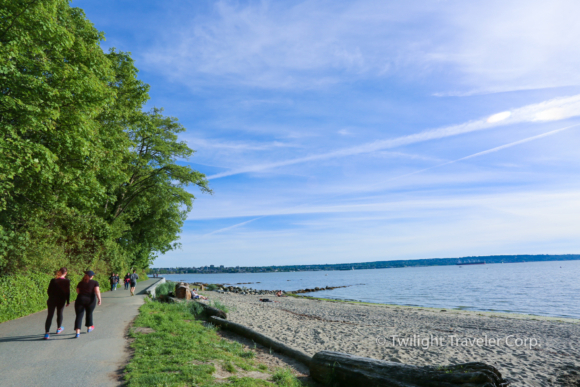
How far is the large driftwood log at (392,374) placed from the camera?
5.34 metres

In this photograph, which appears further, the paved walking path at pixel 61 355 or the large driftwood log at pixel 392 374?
the paved walking path at pixel 61 355

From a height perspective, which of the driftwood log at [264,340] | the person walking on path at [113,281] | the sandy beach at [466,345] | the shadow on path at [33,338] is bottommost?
the sandy beach at [466,345]

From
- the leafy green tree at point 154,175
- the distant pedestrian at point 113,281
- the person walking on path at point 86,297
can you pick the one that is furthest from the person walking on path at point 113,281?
the person walking on path at point 86,297

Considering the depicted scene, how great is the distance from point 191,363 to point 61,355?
3.02 metres

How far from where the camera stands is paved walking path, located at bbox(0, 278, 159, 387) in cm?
593

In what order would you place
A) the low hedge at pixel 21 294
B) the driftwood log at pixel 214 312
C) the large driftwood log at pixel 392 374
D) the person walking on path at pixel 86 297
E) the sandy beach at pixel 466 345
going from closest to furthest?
the large driftwood log at pixel 392 374 < the person walking on path at pixel 86 297 < the sandy beach at pixel 466 345 < the low hedge at pixel 21 294 < the driftwood log at pixel 214 312

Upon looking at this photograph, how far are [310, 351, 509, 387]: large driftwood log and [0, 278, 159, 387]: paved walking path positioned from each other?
3968 millimetres

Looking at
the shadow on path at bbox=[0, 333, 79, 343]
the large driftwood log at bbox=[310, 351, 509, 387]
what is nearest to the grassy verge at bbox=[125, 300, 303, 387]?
the large driftwood log at bbox=[310, 351, 509, 387]

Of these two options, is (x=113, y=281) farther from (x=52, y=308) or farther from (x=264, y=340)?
(x=264, y=340)

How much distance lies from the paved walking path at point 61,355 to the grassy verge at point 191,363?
0.44m

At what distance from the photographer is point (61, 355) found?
732cm

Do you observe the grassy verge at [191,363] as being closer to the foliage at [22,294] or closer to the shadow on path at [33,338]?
the shadow on path at [33,338]

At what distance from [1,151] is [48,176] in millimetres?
1586

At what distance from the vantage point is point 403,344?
12.5 m
